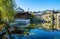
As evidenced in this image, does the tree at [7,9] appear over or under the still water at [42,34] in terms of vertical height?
over

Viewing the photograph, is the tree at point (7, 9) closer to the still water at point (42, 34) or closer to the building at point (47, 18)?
the still water at point (42, 34)

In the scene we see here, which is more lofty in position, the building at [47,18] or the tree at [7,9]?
the tree at [7,9]

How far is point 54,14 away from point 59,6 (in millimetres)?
188

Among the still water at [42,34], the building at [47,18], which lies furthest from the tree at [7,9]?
the building at [47,18]

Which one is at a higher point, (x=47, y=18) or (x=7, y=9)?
(x=7, y=9)

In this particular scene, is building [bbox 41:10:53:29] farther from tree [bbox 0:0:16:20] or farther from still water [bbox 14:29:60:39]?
tree [bbox 0:0:16:20]

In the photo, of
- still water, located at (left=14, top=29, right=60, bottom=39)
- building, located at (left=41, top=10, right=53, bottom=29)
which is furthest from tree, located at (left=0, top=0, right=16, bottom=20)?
building, located at (left=41, top=10, right=53, bottom=29)

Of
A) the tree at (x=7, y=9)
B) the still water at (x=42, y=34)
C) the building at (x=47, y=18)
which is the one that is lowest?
the still water at (x=42, y=34)

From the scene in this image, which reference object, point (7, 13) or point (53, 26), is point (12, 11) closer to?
point (7, 13)

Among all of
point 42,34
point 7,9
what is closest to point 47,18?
point 42,34

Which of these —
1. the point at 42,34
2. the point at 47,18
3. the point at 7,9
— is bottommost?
the point at 42,34

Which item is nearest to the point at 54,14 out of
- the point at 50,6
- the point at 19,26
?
the point at 50,6

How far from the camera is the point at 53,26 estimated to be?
3277mm

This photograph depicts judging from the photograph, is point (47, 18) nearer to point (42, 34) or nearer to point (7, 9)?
point (42, 34)
